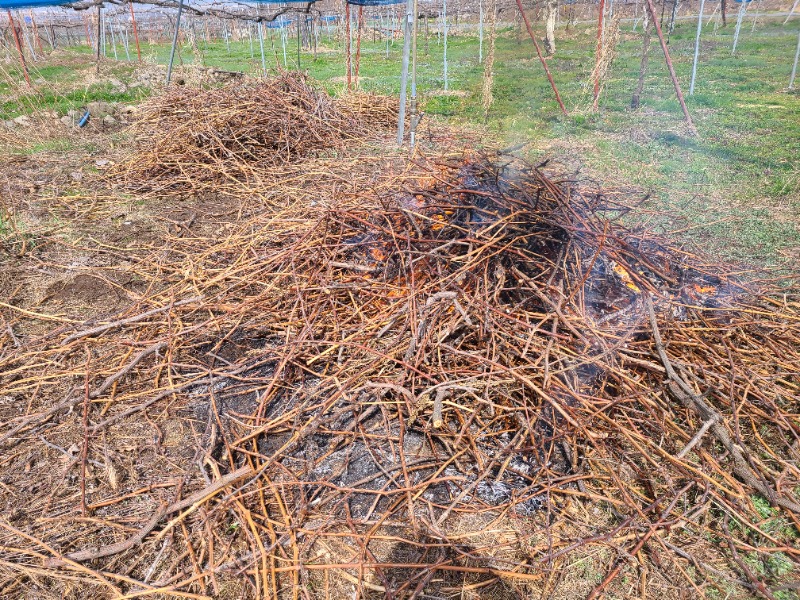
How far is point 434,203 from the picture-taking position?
133 inches

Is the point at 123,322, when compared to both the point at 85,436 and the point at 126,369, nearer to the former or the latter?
the point at 126,369

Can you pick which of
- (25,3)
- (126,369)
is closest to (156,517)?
(126,369)

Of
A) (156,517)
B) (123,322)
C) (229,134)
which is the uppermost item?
(229,134)

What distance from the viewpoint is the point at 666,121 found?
342 inches

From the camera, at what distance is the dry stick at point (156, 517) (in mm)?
1947

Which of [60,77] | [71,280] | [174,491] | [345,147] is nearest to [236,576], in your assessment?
[174,491]

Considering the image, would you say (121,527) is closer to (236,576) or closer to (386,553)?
(236,576)

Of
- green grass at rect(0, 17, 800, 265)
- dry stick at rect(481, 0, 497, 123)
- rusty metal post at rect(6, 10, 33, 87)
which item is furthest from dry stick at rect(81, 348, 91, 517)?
dry stick at rect(481, 0, 497, 123)

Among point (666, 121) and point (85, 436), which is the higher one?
point (666, 121)

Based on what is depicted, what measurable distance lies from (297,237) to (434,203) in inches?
45.7

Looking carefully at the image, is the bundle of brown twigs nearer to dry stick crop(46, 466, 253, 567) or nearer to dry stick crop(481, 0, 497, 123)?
dry stick crop(46, 466, 253, 567)

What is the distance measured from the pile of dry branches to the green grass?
2.59 m

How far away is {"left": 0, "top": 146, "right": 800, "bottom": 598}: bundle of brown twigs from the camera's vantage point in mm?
1932

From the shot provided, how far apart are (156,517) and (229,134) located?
572 cm
